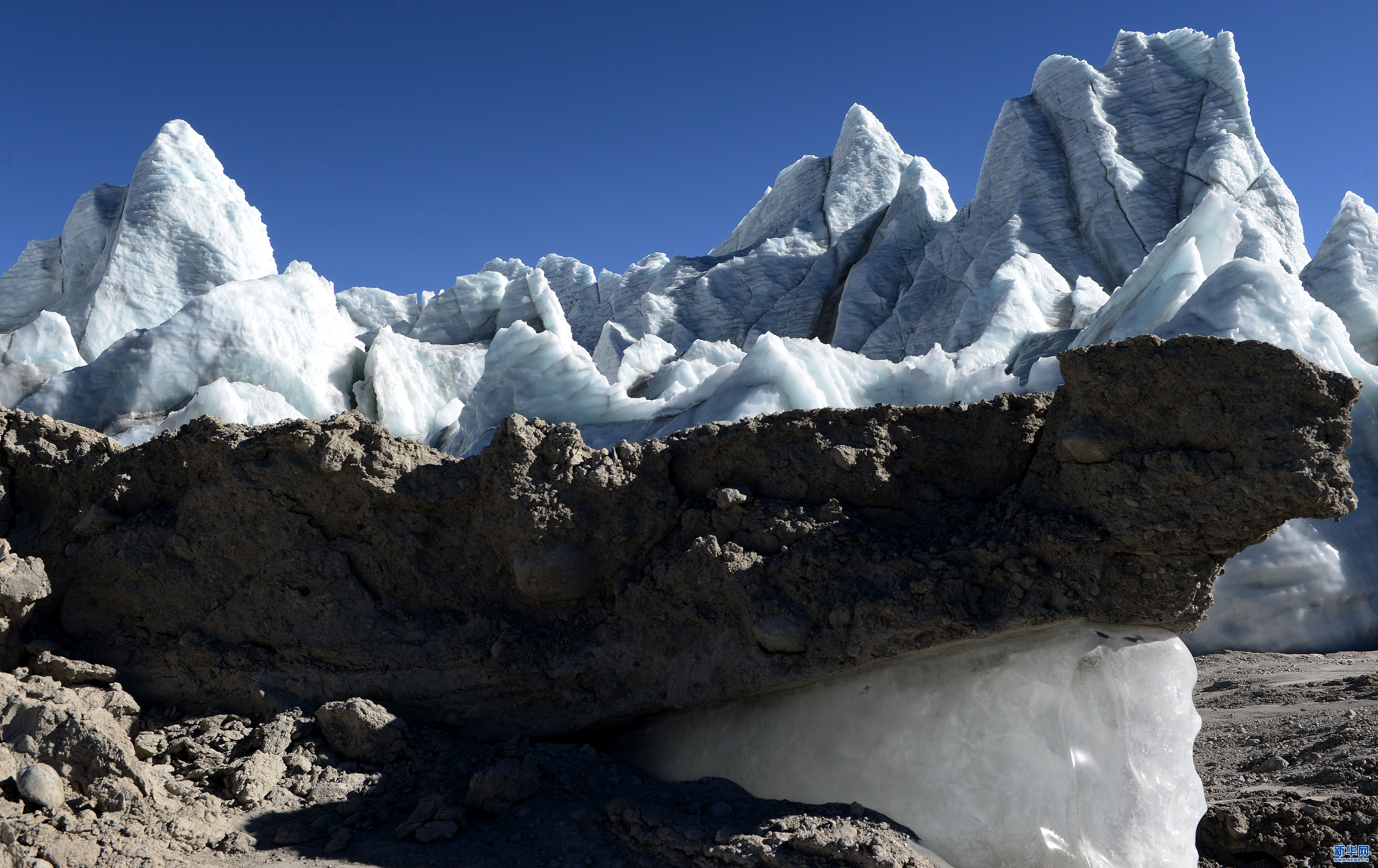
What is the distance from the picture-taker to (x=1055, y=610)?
8.31 ft

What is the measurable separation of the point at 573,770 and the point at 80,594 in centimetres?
183

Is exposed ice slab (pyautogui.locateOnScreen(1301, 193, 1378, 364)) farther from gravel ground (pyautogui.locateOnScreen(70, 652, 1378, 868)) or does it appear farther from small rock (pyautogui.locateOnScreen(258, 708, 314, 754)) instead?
small rock (pyautogui.locateOnScreen(258, 708, 314, 754))

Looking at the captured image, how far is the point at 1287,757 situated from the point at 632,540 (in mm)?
3048

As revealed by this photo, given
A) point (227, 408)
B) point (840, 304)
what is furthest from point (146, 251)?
point (840, 304)

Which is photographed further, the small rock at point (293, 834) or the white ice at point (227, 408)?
the white ice at point (227, 408)

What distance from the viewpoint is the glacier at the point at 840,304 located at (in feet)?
25.0

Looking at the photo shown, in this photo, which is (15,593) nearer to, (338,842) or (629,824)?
(338,842)

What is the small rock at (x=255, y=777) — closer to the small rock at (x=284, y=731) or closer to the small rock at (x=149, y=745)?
the small rock at (x=284, y=731)

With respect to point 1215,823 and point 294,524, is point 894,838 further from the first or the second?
point 294,524

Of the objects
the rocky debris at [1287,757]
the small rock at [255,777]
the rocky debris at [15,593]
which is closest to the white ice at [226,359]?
the rocky debris at [15,593]

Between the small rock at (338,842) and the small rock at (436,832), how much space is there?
0.17 m

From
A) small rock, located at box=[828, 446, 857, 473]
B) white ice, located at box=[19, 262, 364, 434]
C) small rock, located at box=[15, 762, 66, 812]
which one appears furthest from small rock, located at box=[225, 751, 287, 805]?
white ice, located at box=[19, 262, 364, 434]

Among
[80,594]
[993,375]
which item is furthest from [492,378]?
[80,594]

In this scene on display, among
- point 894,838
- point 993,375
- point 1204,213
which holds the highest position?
point 1204,213
